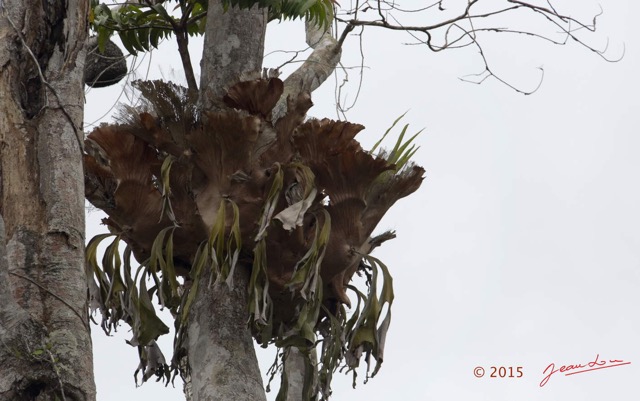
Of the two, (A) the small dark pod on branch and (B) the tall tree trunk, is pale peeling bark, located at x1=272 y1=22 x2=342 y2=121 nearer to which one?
(B) the tall tree trunk

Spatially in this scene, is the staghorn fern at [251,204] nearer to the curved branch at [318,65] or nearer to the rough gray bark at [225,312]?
the rough gray bark at [225,312]

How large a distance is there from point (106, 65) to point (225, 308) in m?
2.45

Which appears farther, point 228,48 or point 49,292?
point 228,48

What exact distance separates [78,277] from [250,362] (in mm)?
997

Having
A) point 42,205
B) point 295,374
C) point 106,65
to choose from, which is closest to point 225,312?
point 295,374

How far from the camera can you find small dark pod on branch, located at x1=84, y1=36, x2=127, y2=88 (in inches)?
238

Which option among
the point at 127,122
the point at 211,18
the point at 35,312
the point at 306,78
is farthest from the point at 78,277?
the point at 306,78

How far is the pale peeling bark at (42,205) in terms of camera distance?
114 inches

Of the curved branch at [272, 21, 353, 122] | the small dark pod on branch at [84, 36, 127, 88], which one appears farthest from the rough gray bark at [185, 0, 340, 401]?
the small dark pod on branch at [84, 36, 127, 88]

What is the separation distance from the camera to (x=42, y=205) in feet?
10.6

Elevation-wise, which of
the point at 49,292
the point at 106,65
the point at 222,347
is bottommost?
the point at 49,292

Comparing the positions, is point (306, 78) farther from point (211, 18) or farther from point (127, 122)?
point (127, 122)

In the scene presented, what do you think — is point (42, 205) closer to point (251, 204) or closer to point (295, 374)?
point (251, 204)

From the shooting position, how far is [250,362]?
3.98 meters
